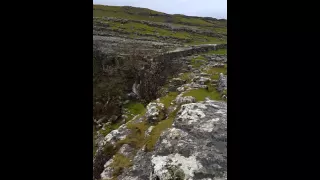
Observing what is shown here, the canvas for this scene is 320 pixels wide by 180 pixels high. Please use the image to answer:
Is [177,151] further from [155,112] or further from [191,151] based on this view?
[155,112]

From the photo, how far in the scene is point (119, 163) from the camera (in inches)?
216

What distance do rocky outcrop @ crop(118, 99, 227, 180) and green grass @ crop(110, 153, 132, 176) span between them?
17cm

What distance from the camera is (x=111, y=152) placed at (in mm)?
6395

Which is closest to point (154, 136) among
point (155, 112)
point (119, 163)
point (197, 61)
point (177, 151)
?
point (119, 163)

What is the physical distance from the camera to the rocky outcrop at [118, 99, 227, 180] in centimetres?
367

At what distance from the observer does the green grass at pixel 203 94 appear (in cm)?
916

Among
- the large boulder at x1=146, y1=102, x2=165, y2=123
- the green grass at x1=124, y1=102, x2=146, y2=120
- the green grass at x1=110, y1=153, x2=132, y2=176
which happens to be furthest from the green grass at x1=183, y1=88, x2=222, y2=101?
the green grass at x1=110, y1=153, x2=132, y2=176

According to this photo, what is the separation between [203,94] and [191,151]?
565 centimetres

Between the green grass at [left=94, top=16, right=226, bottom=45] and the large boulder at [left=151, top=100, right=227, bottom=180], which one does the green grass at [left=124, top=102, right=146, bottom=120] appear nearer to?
the large boulder at [left=151, top=100, right=227, bottom=180]

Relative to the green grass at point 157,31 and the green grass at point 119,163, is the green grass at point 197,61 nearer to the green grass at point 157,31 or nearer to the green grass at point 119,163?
the green grass at point 157,31

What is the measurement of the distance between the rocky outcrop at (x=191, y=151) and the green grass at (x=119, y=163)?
0.17 meters
